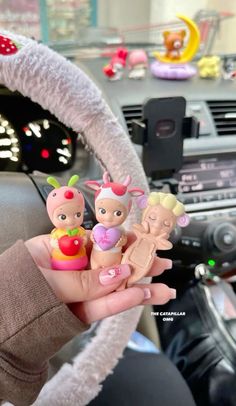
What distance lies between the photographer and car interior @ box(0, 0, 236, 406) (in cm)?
42

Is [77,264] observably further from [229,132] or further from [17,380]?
[229,132]

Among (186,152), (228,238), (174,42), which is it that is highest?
(174,42)

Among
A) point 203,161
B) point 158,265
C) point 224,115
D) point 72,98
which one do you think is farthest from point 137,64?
point 158,265

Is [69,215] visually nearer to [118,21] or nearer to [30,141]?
[30,141]

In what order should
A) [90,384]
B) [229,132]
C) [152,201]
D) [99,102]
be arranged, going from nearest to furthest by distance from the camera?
[152,201] → [99,102] → [90,384] → [229,132]

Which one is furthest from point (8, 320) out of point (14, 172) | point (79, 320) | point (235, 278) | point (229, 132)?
point (229, 132)

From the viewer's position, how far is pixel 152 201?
28cm

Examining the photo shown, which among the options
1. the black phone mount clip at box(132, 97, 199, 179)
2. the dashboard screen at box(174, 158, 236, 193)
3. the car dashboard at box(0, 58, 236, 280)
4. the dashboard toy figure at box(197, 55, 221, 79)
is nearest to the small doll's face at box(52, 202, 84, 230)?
the car dashboard at box(0, 58, 236, 280)

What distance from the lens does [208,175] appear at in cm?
71

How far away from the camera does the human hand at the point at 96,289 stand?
289 millimetres

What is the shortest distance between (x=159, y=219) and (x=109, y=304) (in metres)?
0.07

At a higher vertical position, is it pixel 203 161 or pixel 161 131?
pixel 161 131

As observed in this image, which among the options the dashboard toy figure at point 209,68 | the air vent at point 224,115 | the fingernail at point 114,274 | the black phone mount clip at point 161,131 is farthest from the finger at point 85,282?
the dashboard toy figure at point 209,68

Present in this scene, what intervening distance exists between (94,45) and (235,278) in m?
0.70
